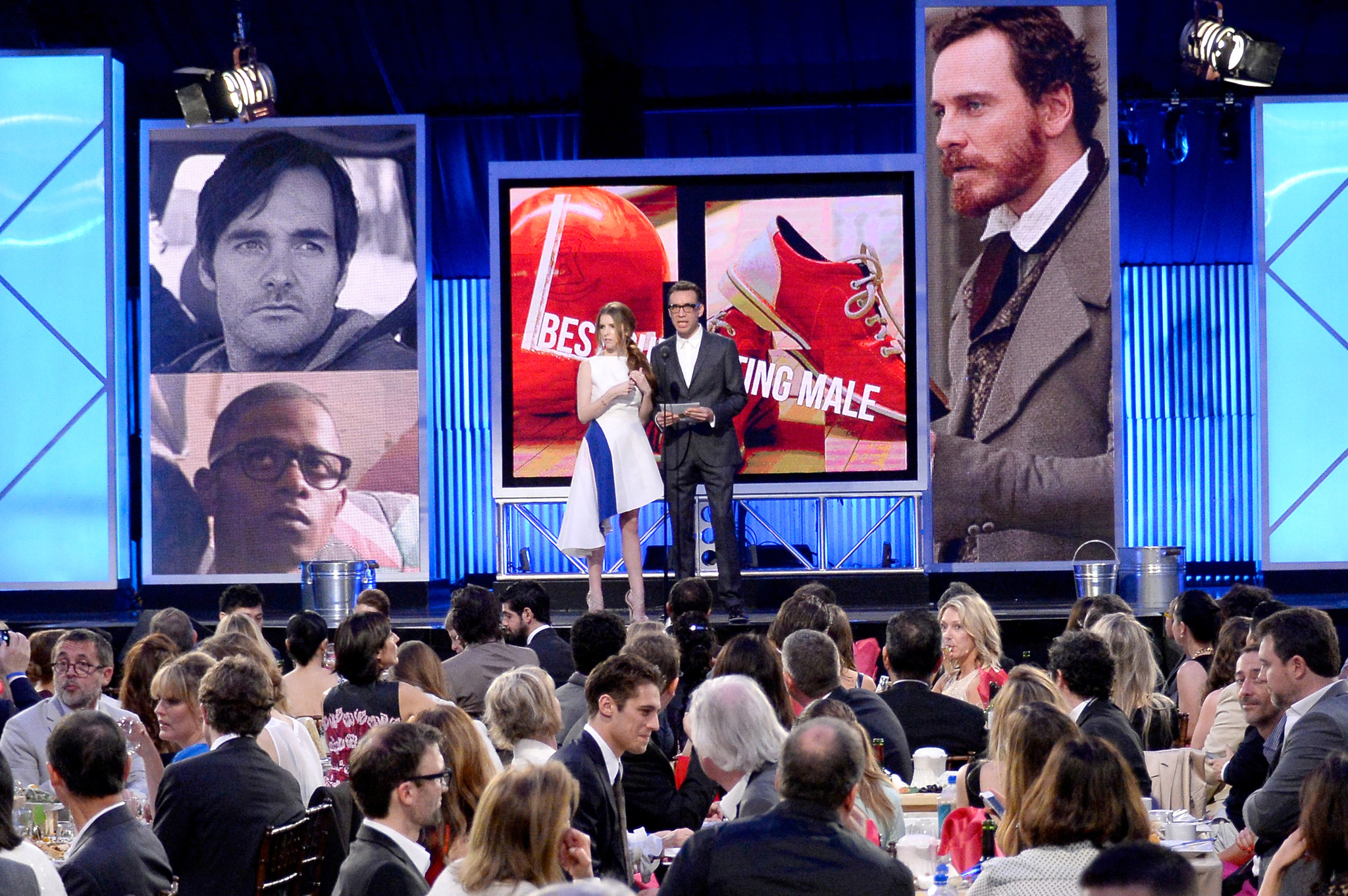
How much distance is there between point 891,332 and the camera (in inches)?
402

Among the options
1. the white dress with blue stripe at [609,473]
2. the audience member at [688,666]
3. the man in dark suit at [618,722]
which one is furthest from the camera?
the white dress with blue stripe at [609,473]

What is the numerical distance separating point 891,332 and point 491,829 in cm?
767

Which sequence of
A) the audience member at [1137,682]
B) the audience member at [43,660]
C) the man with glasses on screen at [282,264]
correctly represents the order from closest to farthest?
1. the audience member at [1137,682]
2. the audience member at [43,660]
3. the man with glasses on screen at [282,264]

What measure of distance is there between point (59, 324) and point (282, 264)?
1.50 m

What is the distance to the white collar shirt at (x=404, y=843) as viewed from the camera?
3.19 m

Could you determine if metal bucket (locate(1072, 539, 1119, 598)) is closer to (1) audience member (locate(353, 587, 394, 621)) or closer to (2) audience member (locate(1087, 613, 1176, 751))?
(2) audience member (locate(1087, 613, 1176, 751))

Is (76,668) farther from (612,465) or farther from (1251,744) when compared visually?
(612,465)

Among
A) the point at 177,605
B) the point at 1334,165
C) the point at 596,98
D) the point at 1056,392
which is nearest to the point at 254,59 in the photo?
the point at 596,98

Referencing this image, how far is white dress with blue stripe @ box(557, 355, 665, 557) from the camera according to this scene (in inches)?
356

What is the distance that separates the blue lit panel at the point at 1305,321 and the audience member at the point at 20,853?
Answer: 29.2ft

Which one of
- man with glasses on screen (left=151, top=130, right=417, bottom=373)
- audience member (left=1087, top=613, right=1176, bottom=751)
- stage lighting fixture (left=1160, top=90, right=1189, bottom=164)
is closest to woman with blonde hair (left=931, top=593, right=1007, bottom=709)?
audience member (left=1087, top=613, right=1176, bottom=751)

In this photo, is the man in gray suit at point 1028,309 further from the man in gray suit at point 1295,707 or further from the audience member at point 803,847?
the audience member at point 803,847

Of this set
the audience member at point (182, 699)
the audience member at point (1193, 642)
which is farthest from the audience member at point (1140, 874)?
the audience member at point (1193, 642)

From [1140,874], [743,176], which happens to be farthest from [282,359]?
[1140,874]
